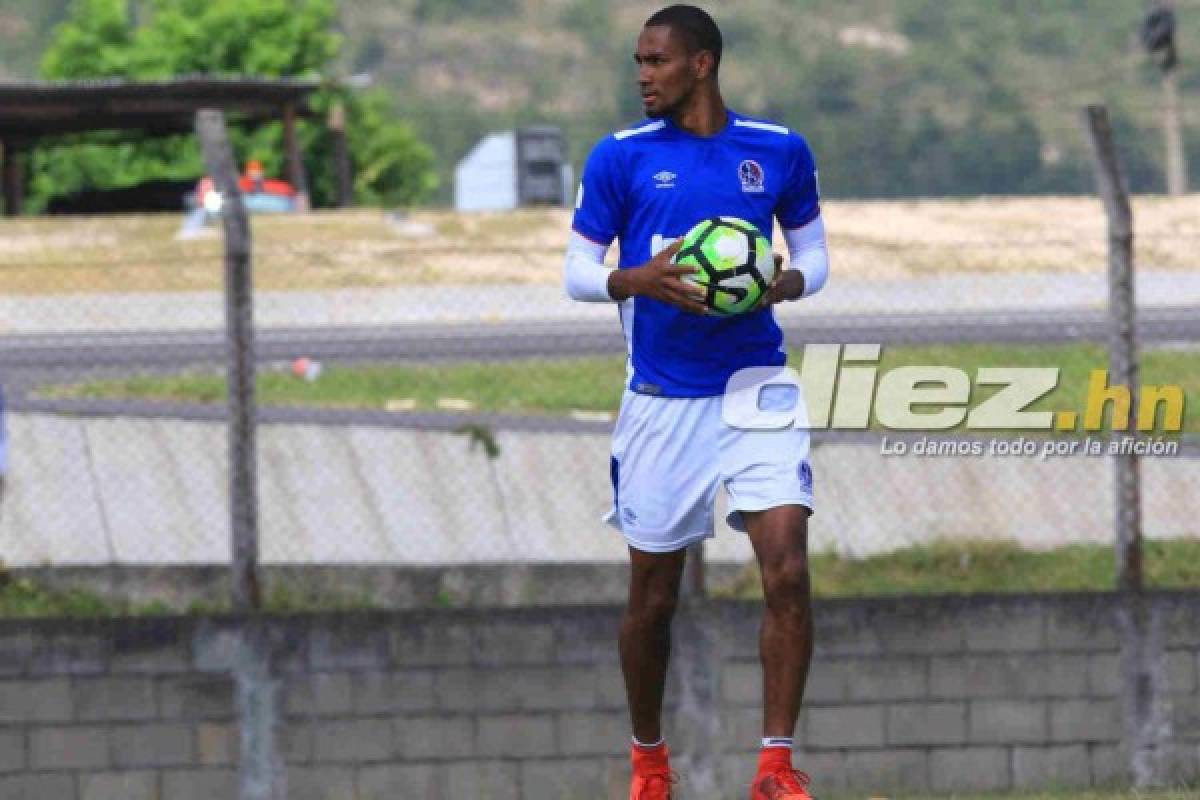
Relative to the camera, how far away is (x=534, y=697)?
9.95m

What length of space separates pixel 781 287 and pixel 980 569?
14.7 ft

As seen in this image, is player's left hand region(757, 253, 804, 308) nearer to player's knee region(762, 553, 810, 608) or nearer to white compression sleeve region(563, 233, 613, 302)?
white compression sleeve region(563, 233, 613, 302)

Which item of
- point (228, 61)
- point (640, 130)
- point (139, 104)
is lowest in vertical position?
point (640, 130)

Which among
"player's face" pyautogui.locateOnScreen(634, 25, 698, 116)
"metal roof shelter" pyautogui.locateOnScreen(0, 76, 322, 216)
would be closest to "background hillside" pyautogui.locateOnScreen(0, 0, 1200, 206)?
"metal roof shelter" pyautogui.locateOnScreen(0, 76, 322, 216)

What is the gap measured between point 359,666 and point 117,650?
0.95 m

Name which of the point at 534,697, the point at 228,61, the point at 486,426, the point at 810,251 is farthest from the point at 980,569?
the point at 228,61

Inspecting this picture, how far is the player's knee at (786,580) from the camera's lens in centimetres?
727

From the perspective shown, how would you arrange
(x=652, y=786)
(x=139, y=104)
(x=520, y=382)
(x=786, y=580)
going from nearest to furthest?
1. (x=786, y=580)
2. (x=652, y=786)
3. (x=520, y=382)
4. (x=139, y=104)

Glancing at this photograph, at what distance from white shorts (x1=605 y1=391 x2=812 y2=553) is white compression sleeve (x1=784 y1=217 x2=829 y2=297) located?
0.47 m

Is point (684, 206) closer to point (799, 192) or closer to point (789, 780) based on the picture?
point (799, 192)

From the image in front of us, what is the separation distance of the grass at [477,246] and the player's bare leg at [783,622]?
3727 millimetres

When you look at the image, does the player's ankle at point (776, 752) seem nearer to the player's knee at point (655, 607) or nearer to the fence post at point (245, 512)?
the player's knee at point (655, 607)

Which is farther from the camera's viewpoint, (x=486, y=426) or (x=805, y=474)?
(x=486, y=426)

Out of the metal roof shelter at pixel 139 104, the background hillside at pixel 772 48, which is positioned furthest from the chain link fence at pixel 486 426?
the background hillside at pixel 772 48
